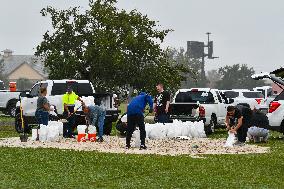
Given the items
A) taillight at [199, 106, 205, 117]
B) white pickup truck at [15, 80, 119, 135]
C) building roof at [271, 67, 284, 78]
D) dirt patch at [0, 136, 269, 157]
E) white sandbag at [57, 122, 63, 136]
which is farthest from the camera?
taillight at [199, 106, 205, 117]

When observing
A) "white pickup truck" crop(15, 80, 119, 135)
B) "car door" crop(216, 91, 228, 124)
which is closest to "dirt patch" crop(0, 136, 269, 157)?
"white pickup truck" crop(15, 80, 119, 135)

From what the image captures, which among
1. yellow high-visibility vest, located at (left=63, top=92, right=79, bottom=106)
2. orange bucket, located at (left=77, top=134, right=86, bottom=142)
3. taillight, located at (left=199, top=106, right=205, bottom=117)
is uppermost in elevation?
yellow high-visibility vest, located at (left=63, top=92, right=79, bottom=106)

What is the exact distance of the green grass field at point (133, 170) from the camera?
42.3 ft

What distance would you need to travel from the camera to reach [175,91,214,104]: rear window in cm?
2898

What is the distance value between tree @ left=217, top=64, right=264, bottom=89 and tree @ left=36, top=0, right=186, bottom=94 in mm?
80583

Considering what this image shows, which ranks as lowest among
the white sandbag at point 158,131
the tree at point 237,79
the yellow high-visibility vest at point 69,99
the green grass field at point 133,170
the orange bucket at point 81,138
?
the green grass field at point 133,170

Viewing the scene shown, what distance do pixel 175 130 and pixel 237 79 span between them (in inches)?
3932

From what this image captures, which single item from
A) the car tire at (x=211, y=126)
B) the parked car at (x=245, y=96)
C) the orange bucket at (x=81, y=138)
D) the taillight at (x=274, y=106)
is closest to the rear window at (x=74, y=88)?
A: the car tire at (x=211, y=126)

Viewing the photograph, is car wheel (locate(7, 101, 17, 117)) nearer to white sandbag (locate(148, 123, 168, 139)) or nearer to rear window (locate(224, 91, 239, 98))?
rear window (locate(224, 91, 239, 98))

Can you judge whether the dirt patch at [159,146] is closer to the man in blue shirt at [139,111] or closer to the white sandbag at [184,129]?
the man in blue shirt at [139,111]

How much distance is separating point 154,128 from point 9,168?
1027cm

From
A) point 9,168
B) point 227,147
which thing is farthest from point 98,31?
point 9,168

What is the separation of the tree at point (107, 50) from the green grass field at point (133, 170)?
21.6 metres

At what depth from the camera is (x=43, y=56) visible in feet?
140
